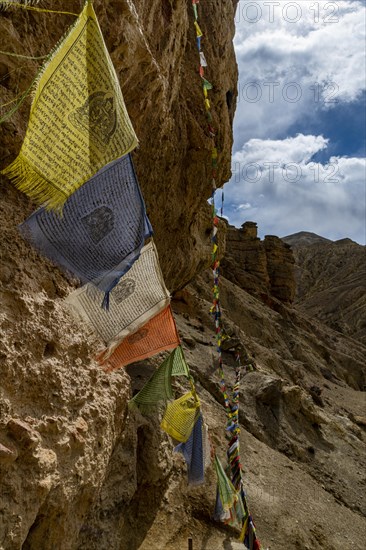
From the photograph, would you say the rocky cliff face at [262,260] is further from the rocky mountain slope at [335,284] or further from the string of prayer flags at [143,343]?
the string of prayer flags at [143,343]

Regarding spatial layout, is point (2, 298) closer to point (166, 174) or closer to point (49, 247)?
point (49, 247)

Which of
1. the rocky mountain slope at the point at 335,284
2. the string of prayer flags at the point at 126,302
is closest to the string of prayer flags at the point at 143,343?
the string of prayer flags at the point at 126,302

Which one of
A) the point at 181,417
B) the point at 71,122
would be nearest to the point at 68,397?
the point at 71,122

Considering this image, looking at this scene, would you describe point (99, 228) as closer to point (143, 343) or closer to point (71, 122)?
point (71, 122)

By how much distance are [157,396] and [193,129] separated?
786 centimetres

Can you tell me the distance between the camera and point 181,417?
723cm

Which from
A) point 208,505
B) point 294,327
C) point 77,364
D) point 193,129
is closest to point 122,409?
point 77,364

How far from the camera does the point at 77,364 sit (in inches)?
174

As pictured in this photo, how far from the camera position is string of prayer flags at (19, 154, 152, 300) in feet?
11.8

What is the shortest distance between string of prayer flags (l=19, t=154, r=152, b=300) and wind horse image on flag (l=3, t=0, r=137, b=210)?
226mm

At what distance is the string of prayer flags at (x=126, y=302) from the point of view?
3.98m

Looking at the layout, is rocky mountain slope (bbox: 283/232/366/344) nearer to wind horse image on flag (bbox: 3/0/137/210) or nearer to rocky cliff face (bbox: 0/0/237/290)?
rocky cliff face (bbox: 0/0/237/290)

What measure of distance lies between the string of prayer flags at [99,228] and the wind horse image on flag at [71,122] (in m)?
0.23

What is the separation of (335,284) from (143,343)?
89.2 m
